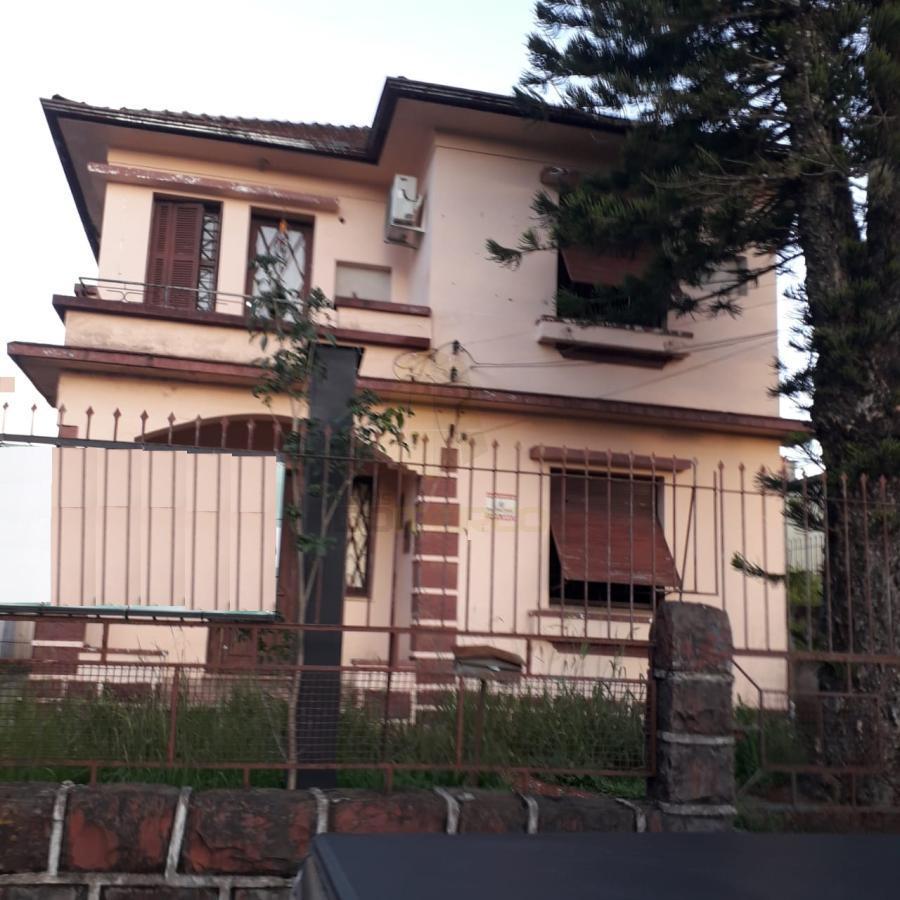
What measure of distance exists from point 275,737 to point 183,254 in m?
7.23

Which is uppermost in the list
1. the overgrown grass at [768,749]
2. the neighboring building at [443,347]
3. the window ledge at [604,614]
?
the neighboring building at [443,347]

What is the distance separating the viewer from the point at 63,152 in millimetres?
10883

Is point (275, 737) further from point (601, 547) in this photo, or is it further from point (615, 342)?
point (615, 342)

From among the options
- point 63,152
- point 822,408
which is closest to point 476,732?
point 822,408

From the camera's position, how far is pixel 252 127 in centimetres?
1134

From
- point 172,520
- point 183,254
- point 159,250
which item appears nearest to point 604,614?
point 172,520

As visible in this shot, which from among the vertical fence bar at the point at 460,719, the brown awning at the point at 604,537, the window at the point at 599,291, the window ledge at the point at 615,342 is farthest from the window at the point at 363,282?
the vertical fence bar at the point at 460,719

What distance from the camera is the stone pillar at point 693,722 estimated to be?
486 centimetres

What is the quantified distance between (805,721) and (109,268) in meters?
8.30

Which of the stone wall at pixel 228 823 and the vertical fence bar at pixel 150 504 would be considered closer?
the stone wall at pixel 228 823

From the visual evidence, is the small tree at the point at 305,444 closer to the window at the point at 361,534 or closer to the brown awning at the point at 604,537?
the window at the point at 361,534

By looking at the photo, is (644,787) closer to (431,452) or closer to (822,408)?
(822,408)

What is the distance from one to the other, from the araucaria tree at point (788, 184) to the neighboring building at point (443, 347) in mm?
1393

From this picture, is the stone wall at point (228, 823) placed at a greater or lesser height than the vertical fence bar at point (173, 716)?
lesser
